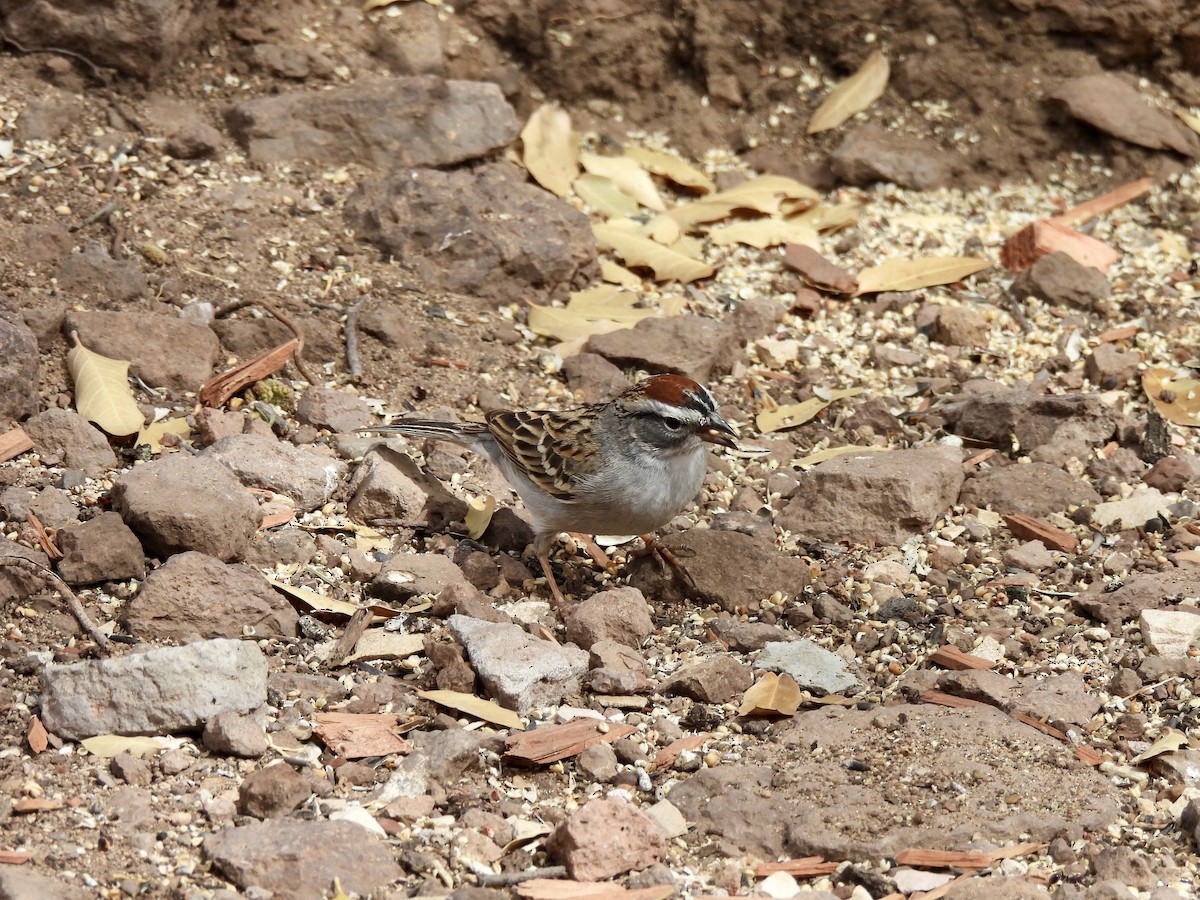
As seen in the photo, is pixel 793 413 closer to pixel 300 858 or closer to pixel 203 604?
pixel 203 604

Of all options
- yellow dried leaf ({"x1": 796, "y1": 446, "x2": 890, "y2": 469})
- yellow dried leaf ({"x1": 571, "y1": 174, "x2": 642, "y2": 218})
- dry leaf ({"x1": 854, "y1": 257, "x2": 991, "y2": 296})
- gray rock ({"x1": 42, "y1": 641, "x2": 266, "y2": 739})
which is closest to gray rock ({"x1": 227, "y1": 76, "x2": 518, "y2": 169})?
yellow dried leaf ({"x1": 571, "y1": 174, "x2": 642, "y2": 218})

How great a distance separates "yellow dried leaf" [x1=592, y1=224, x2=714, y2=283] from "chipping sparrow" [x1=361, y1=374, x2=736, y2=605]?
2.07 m

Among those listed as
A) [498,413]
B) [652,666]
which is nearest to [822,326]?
[498,413]

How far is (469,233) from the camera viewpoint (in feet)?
24.5

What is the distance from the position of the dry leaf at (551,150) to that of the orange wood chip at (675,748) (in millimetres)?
4203

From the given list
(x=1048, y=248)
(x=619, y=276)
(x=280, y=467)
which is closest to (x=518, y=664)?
(x=280, y=467)

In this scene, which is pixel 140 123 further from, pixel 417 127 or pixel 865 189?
pixel 865 189

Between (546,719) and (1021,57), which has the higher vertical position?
(1021,57)

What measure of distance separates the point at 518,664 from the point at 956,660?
157 cm

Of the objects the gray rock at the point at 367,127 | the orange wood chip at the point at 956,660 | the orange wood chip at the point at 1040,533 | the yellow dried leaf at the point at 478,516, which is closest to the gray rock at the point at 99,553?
the yellow dried leaf at the point at 478,516

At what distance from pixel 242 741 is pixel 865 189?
19.2 ft

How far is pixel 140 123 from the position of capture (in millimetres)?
7641

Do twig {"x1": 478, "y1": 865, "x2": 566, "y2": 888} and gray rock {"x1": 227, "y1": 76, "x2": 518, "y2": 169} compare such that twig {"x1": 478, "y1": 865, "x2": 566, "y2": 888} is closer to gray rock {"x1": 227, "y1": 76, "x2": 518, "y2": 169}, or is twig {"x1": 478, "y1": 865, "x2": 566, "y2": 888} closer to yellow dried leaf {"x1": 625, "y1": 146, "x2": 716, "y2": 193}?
gray rock {"x1": 227, "y1": 76, "x2": 518, "y2": 169}

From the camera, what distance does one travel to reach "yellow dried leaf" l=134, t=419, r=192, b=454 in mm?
6105
